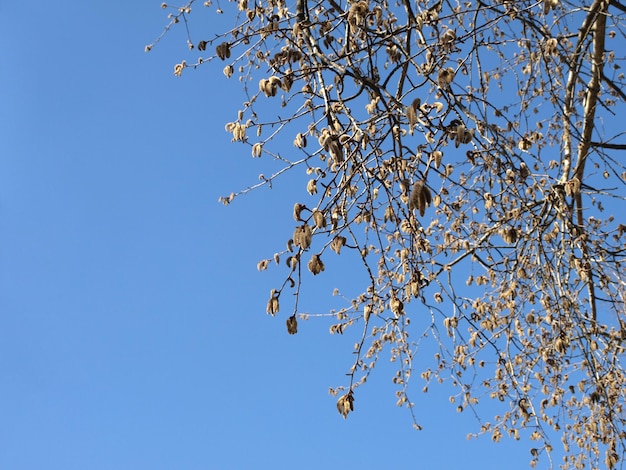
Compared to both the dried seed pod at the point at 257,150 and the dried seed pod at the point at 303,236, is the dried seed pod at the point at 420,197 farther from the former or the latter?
the dried seed pod at the point at 257,150

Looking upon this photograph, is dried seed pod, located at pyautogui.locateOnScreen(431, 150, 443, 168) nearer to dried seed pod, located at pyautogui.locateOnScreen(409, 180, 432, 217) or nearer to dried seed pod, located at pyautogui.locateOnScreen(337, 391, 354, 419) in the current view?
dried seed pod, located at pyautogui.locateOnScreen(409, 180, 432, 217)

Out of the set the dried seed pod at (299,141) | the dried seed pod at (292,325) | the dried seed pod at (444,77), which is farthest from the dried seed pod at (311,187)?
the dried seed pod at (444,77)

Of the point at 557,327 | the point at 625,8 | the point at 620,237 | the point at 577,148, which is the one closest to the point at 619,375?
the point at 557,327

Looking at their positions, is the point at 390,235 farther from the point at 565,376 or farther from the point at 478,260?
the point at 565,376

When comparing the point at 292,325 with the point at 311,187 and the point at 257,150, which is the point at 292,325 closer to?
the point at 311,187

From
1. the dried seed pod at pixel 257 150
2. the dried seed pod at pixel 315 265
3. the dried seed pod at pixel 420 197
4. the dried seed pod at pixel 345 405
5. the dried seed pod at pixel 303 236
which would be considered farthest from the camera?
the dried seed pod at pixel 257 150

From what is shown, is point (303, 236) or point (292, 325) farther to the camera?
point (292, 325)

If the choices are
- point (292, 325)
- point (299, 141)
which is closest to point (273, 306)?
point (292, 325)

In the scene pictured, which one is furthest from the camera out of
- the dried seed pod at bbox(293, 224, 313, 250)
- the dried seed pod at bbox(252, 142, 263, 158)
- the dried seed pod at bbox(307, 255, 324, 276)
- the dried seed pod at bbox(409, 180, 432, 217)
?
the dried seed pod at bbox(252, 142, 263, 158)

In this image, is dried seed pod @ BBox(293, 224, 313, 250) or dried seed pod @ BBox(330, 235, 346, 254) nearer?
dried seed pod @ BBox(293, 224, 313, 250)

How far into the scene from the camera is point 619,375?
3.86 metres

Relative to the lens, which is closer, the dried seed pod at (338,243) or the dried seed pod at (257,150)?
the dried seed pod at (338,243)

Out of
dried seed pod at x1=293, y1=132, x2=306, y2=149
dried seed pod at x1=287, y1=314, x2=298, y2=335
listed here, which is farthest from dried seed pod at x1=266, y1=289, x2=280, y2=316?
dried seed pod at x1=293, y1=132, x2=306, y2=149

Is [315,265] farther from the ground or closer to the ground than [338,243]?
closer to the ground
